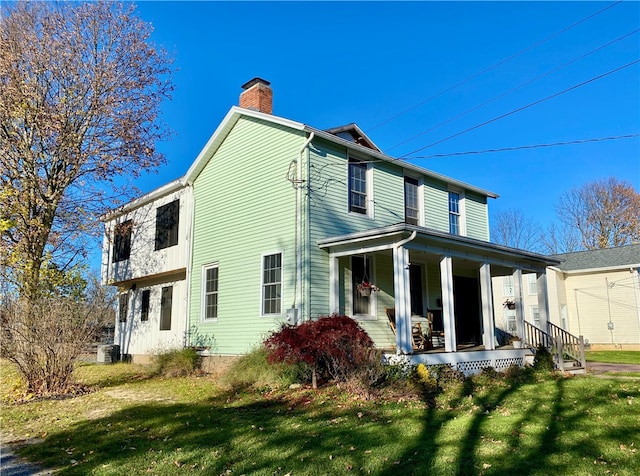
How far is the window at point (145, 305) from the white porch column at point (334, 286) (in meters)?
9.11

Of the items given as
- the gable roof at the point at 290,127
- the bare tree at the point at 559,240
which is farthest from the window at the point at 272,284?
the bare tree at the point at 559,240

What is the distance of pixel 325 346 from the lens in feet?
27.7

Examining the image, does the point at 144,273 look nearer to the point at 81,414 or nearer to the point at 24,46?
the point at 24,46

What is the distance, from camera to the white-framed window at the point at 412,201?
14.0 meters

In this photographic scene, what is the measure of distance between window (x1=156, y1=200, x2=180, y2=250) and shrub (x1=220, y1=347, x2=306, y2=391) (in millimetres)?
6660

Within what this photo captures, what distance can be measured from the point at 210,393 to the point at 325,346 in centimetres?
302

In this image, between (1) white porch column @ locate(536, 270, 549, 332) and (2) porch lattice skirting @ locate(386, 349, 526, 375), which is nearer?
(2) porch lattice skirting @ locate(386, 349, 526, 375)

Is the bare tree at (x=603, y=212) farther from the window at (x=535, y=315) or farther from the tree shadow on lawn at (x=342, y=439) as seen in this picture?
the tree shadow on lawn at (x=342, y=439)

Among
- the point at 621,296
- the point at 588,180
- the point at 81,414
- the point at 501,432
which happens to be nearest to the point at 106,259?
the point at 81,414

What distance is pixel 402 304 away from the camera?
31.8 feet

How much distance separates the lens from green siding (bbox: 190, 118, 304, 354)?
1185cm

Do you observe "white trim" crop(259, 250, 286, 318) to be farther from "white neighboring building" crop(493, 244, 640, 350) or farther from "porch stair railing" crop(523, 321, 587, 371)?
"white neighboring building" crop(493, 244, 640, 350)

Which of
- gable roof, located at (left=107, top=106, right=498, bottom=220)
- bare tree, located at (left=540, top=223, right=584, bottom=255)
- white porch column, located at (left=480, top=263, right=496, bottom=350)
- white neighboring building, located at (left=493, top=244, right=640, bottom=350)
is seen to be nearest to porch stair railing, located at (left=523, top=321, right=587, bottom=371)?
white porch column, located at (left=480, top=263, right=496, bottom=350)

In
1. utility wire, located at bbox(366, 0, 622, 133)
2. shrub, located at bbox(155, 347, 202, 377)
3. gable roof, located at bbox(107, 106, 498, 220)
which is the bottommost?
shrub, located at bbox(155, 347, 202, 377)
